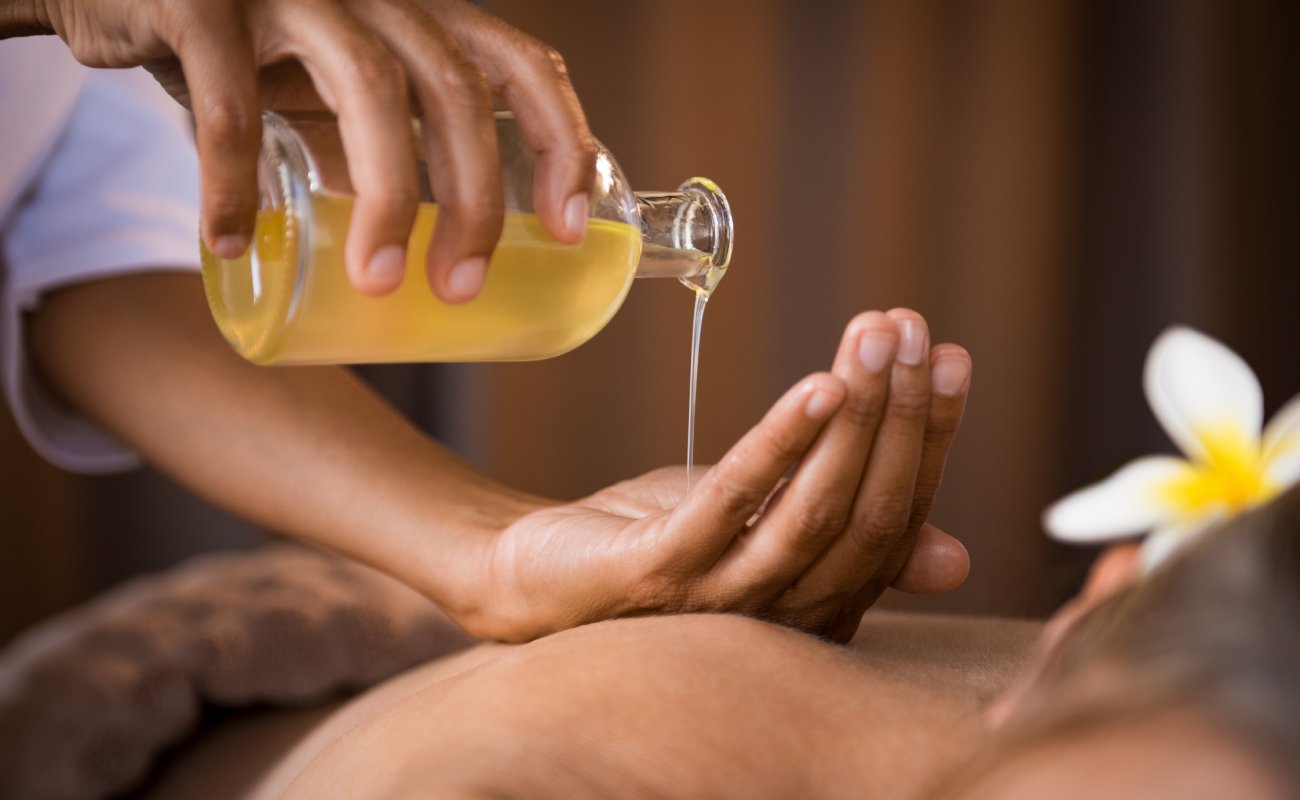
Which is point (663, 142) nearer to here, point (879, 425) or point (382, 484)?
point (382, 484)

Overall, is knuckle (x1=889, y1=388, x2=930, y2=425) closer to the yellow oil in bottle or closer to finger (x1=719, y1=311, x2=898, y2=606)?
finger (x1=719, y1=311, x2=898, y2=606)

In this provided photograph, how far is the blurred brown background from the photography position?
8.05ft

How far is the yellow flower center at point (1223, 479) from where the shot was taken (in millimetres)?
422

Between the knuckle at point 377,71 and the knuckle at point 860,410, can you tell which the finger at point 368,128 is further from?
the knuckle at point 860,410

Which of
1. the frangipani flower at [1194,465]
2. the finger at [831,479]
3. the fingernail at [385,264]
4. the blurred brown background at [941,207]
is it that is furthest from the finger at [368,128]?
the blurred brown background at [941,207]

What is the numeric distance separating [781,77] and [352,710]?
6.33 feet

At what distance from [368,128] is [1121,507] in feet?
1.15

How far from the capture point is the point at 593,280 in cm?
73

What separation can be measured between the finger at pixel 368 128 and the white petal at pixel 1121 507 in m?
0.31

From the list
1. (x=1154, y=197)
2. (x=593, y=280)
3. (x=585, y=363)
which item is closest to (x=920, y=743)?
(x=593, y=280)

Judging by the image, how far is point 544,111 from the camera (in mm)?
660

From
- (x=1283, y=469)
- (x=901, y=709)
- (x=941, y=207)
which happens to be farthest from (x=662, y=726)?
(x=941, y=207)

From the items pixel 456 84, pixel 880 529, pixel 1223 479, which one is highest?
pixel 456 84

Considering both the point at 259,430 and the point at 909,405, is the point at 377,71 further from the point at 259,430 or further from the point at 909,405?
the point at 259,430
